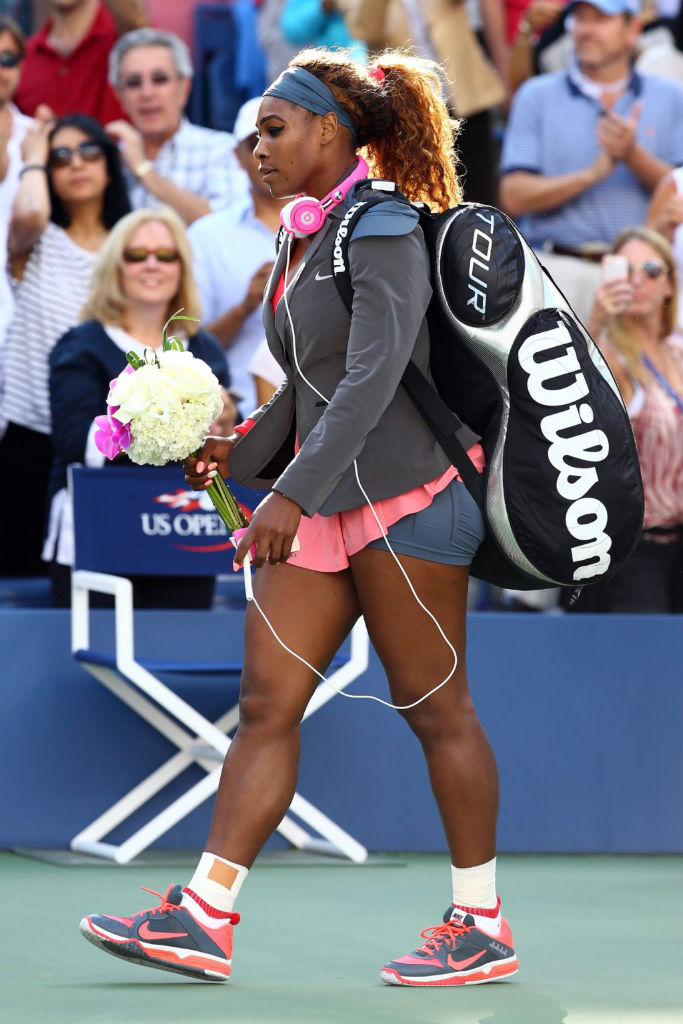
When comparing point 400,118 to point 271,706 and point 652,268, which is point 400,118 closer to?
point 271,706

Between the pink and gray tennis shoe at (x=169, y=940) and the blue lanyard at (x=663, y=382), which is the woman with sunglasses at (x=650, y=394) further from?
the pink and gray tennis shoe at (x=169, y=940)

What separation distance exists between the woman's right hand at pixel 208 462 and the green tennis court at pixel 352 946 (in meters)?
1.05

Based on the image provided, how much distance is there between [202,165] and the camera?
7.23m

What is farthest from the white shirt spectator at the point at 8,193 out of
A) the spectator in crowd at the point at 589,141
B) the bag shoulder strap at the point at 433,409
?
the bag shoulder strap at the point at 433,409

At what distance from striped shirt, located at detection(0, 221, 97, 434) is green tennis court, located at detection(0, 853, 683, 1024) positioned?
186 cm

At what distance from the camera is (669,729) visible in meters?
5.66

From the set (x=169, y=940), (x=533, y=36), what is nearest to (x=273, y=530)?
(x=169, y=940)

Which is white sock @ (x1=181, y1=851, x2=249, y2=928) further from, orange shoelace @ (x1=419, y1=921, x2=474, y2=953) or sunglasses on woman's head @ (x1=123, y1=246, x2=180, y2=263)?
sunglasses on woman's head @ (x1=123, y1=246, x2=180, y2=263)

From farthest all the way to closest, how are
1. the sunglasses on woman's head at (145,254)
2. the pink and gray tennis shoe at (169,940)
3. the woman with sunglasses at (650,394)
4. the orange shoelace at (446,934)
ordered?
the woman with sunglasses at (650,394), the sunglasses on woman's head at (145,254), the orange shoelace at (446,934), the pink and gray tennis shoe at (169,940)

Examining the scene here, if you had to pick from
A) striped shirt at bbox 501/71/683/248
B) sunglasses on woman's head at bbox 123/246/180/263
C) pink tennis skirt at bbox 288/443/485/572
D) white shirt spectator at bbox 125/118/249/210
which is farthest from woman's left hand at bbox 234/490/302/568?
striped shirt at bbox 501/71/683/248

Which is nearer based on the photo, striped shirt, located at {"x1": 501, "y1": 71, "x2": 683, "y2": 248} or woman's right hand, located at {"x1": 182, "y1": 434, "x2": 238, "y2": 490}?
woman's right hand, located at {"x1": 182, "y1": 434, "x2": 238, "y2": 490}

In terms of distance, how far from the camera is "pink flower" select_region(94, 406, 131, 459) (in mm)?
3512

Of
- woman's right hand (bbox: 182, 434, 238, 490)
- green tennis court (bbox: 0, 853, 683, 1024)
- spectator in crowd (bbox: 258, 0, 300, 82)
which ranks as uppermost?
spectator in crowd (bbox: 258, 0, 300, 82)

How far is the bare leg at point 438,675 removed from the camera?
11.1ft
